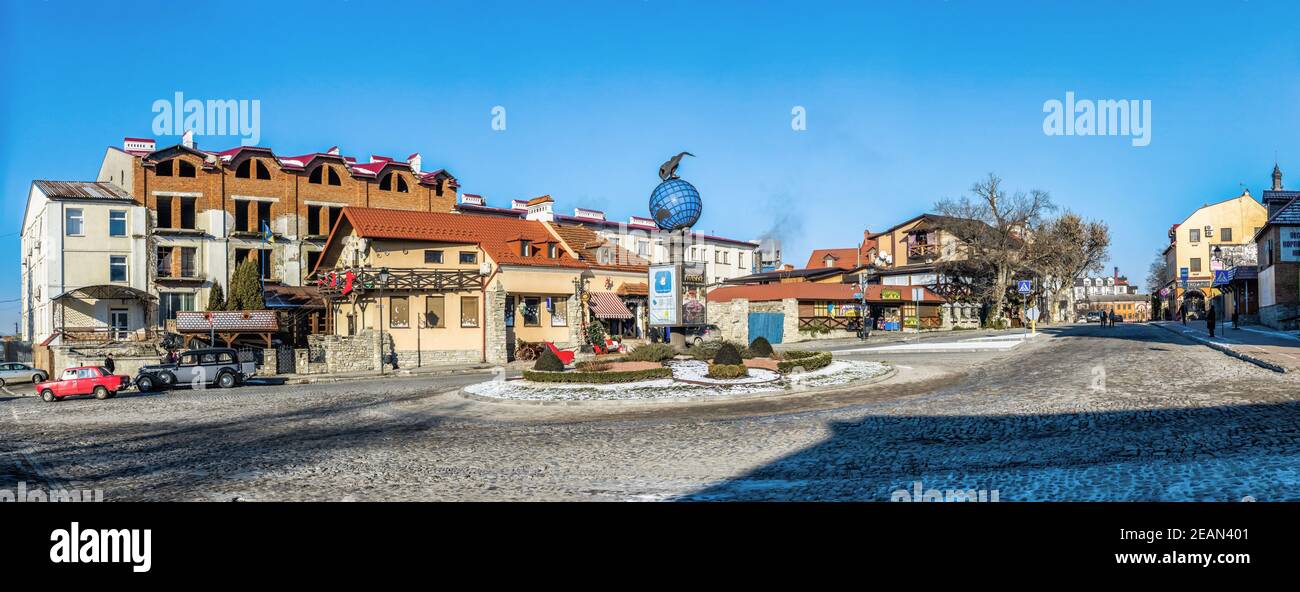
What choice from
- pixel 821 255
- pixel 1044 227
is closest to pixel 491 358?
pixel 1044 227

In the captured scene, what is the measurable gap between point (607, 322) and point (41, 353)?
31759mm

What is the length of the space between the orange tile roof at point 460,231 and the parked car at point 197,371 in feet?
33.0

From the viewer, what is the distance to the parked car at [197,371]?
26.5m

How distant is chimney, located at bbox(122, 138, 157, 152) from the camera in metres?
47.2

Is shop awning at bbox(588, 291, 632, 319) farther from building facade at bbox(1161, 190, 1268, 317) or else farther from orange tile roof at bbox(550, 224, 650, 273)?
building facade at bbox(1161, 190, 1268, 317)

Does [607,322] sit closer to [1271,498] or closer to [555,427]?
[555,427]

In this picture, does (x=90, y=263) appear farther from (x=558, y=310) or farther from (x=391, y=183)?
(x=558, y=310)

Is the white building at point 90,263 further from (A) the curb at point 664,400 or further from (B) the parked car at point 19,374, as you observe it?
(A) the curb at point 664,400

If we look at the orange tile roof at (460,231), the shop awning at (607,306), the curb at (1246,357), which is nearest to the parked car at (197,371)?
the orange tile roof at (460,231)

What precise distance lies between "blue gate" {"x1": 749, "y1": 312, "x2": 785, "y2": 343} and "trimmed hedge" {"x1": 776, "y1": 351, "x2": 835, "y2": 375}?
27.5 meters

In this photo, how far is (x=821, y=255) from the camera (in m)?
89.9

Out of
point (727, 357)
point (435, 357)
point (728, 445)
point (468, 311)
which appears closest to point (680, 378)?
point (727, 357)

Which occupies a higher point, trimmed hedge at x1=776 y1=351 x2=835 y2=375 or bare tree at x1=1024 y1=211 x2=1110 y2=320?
bare tree at x1=1024 y1=211 x2=1110 y2=320
